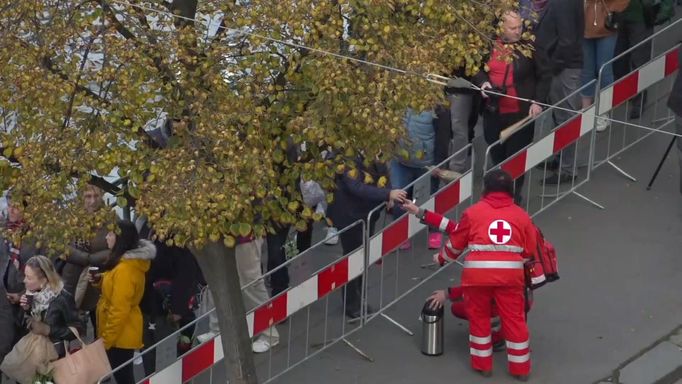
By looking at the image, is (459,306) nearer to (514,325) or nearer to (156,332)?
(514,325)

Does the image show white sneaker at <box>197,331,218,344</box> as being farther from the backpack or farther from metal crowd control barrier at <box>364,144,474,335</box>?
the backpack

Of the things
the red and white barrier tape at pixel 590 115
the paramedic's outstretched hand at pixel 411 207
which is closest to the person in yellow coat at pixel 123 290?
the paramedic's outstretched hand at pixel 411 207

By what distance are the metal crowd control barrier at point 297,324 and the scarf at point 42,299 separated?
85 cm

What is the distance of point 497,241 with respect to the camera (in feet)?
31.4

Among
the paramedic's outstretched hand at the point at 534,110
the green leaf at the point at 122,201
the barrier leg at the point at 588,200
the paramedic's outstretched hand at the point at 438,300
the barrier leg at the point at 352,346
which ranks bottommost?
the barrier leg at the point at 352,346

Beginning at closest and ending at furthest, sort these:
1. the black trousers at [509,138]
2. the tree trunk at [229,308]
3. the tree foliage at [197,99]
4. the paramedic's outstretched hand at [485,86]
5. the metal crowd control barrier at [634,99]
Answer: the tree foliage at [197,99]
the tree trunk at [229,308]
the paramedic's outstretched hand at [485,86]
the black trousers at [509,138]
the metal crowd control barrier at [634,99]

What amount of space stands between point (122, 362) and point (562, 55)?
482cm

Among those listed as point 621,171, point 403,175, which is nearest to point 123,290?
point 403,175

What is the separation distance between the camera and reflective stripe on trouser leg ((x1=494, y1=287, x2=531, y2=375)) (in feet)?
31.8

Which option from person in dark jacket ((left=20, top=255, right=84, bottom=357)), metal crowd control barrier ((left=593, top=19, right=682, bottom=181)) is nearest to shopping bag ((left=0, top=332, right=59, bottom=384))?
person in dark jacket ((left=20, top=255, right=84, bottom=357))

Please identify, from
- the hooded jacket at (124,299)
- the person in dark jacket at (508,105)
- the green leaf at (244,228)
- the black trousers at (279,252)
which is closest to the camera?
the green leaf at (244,228)

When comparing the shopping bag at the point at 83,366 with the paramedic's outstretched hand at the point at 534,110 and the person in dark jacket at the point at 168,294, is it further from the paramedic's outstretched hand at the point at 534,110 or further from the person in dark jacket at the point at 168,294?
the paramedic's outstretched hand at the point at 534,110

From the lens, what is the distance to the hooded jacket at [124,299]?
32.1 feet

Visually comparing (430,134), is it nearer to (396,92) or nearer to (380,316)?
(380,316)
